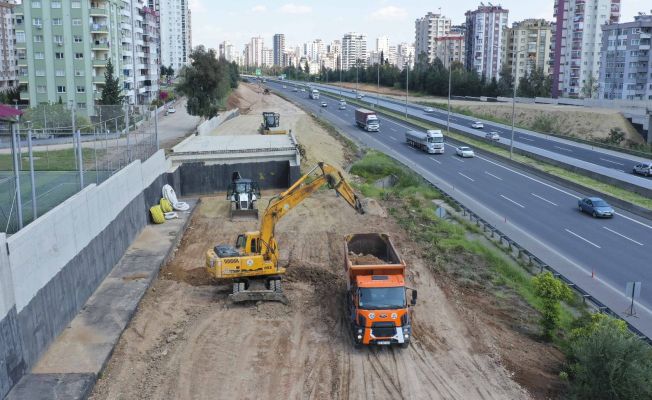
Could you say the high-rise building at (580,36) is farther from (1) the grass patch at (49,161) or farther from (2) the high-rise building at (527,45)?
(1) the grass patch at (49,161)

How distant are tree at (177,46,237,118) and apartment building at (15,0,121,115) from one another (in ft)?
48.7

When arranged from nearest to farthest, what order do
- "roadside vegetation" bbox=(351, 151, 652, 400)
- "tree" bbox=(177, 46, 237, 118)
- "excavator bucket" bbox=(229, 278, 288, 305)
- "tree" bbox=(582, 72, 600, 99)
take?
"roadside vegetation" bbox=(351, 151, 652, 400), "excavator bucket" bbox=(229, 278, 288, 305), "tree" bbox=(177, 46, 237, 118), "tree" bbox=(582, 72, 600, 99)

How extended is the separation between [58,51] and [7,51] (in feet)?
107

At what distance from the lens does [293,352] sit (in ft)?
58.3

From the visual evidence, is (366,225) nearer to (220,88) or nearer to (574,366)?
(574,366)

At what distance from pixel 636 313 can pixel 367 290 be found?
10120 millimetres

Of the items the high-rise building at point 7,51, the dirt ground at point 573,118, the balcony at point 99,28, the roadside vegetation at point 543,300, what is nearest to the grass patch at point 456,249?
the roadside vegetation at point 543,300

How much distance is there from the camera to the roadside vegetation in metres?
14.7

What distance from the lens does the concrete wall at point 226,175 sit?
39438mm

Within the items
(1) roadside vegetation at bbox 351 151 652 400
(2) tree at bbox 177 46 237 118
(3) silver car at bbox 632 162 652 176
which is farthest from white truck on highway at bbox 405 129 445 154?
(2) tree at bbox 177 46 237 118

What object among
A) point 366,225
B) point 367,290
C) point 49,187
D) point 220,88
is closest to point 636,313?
point 367,290

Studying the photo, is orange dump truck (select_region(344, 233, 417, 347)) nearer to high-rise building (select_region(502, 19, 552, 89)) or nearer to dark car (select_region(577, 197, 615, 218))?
dark car (select_region(577, 197, 615, 218))

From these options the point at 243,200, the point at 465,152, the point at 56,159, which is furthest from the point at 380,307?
the point at 465,152

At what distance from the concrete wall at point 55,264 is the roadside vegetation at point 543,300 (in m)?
12.6
